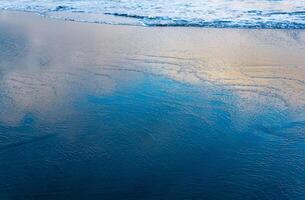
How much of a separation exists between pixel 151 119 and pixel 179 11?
32.9ft

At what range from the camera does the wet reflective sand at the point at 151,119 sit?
178 inches

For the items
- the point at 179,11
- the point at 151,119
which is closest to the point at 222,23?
the point at 179,11

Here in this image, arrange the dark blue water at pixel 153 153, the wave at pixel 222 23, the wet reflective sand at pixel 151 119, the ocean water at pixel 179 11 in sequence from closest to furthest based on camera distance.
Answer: the dark blue water at pixel 153 153 → the wet reflective sand at pixel 151 119 → the wave at pixel 222 23 → the ocean water at pixel 179 11

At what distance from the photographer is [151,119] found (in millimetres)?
6047

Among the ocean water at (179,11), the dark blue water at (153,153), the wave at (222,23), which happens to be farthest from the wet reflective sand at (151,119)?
the ocean water at (179,11)

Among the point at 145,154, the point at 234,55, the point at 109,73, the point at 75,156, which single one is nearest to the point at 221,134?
the point at 145,154

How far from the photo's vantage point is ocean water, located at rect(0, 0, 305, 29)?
1294 cm

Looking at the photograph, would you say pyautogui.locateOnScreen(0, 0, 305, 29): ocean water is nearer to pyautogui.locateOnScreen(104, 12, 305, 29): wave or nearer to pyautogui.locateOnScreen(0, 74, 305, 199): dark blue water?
pyautogui.locateOnScreen(104, 12, 305, 29): wave

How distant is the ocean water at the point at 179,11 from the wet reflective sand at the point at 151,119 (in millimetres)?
2909

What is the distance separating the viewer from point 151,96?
6.86m

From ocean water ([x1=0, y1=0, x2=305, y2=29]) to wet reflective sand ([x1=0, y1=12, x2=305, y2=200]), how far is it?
9.55 feet

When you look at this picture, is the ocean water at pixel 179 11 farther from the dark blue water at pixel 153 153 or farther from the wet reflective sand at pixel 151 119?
the dark blue water at pixel 153 153

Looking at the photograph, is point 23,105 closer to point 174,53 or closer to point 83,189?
point 83,189

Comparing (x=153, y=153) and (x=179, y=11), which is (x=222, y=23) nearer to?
(x=179, y=11)
